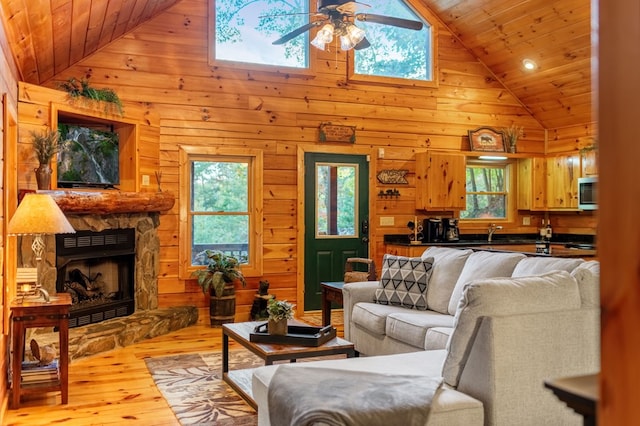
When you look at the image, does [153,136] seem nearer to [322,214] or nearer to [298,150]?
[298,150]

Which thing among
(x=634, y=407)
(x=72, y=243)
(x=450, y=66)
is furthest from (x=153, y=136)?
(x=634, y=407)

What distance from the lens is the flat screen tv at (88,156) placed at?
5297 mm

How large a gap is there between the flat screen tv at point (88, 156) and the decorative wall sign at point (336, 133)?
7.79ft

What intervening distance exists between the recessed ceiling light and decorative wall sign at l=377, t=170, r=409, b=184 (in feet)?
6.59

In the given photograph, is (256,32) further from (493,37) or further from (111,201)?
(493,37)

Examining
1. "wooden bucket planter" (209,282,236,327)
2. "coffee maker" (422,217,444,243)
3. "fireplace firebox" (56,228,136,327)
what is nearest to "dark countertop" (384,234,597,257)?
"coffee maker" (422,217,444,243)

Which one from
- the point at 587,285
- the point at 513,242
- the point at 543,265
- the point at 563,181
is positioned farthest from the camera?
the point at 563,181

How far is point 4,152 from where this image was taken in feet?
11.7

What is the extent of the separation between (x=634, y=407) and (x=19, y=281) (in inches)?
165

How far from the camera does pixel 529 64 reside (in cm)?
736

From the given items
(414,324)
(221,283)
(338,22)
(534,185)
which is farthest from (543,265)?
(534,185)

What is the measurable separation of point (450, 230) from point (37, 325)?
511cm

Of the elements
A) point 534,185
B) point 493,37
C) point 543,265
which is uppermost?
point 493,37

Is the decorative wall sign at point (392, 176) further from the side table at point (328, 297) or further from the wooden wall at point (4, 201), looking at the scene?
the wooden wall at point (4, 201)
